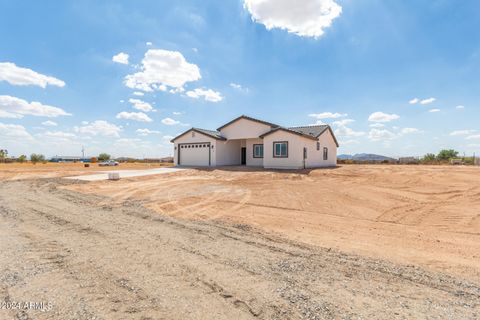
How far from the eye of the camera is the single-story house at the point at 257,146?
22119 millimetres

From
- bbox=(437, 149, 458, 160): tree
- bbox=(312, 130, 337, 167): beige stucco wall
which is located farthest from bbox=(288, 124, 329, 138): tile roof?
bbox=(437, 149, 458, 160): tree

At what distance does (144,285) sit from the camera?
3561 mm

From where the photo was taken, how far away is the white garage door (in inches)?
1049

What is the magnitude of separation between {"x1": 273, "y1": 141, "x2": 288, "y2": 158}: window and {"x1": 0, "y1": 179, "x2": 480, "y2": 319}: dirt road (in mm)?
16591

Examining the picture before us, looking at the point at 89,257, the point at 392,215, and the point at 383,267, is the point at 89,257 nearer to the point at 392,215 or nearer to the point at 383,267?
the point at 383,267

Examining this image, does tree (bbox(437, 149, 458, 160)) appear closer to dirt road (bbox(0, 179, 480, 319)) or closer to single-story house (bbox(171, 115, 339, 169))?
single-story house (bbox(171, 115, 339, 169))

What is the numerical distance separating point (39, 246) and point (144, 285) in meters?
3.13

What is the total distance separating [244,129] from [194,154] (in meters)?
6.24

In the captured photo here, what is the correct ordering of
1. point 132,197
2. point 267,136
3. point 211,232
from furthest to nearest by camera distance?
point 267,136 → point 132,197 → point 211,232

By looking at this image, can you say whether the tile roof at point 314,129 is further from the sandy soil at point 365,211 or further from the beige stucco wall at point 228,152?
the sandy soil at point 365,211

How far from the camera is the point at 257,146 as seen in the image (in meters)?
26.5

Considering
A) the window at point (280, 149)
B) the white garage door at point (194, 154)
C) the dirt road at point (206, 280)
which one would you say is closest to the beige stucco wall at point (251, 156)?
the window at point (280, 149)

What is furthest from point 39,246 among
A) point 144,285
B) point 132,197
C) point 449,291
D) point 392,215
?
point 392,215

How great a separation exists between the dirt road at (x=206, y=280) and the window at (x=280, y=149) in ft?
54.4
